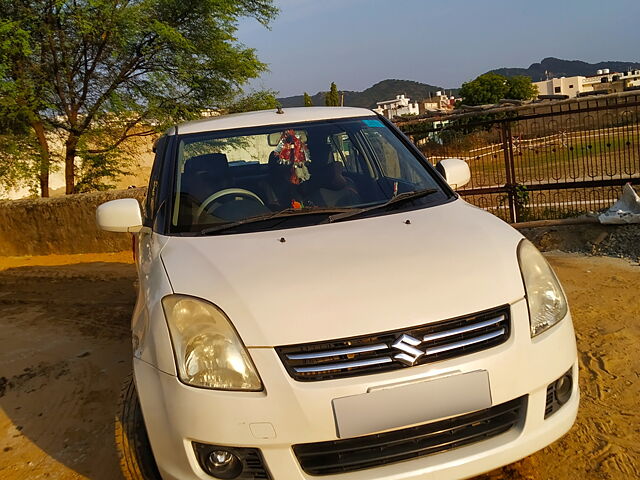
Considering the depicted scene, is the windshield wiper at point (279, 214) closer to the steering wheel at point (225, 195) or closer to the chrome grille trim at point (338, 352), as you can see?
the steering wheel at point (225, 195)

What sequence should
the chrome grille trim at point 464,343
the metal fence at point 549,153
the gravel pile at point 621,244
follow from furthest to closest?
the metal fence at point 549,153 < the gravel pile at point 621,244 < the chrome grille trim at point 464,343

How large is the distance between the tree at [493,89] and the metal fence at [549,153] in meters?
72.9

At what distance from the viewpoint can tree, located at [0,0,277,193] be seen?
10492 millimetres

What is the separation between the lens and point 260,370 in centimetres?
197

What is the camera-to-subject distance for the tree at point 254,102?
12.3 metres

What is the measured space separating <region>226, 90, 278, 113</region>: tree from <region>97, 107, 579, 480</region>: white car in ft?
33.1

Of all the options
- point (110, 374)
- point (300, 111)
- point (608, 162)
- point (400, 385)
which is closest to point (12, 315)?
point (110, 374)

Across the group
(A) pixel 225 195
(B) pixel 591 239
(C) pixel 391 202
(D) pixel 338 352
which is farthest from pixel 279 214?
(B) pixel 591 239

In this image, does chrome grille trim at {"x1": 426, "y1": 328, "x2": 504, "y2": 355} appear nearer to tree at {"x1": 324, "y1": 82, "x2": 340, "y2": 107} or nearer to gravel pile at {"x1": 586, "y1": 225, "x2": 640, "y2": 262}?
gravel pile at {"x1": 586, "y1": 225, "x2": 640, "y2": 262}

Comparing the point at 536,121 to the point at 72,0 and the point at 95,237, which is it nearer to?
the point at 95,237

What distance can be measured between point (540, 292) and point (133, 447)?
1813 millimetres

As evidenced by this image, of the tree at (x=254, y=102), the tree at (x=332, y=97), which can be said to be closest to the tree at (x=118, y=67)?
the tree at (x=254, y=102)

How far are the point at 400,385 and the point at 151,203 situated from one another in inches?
77.9

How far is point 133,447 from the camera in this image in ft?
8.34
